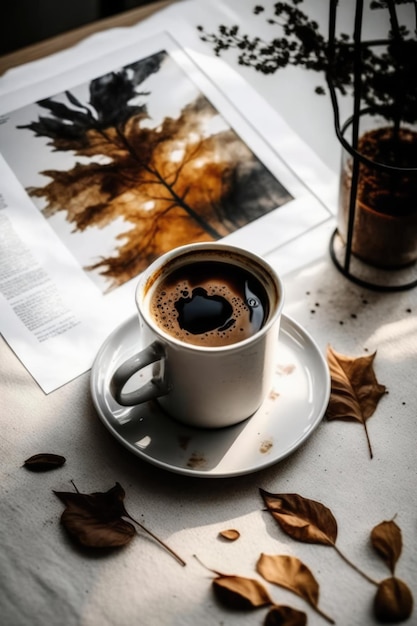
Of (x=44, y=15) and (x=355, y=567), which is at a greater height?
(x=44, y=15)

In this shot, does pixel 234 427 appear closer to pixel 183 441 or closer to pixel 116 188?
pixel 183 441

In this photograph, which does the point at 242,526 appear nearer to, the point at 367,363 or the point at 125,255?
the point at 367,363

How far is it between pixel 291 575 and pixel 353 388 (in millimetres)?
180

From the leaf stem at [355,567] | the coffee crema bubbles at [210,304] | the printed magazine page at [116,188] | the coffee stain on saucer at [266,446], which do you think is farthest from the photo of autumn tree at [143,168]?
the leaf stem at [355,567]

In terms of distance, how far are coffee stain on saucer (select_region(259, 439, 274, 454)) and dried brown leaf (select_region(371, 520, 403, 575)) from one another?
104mm

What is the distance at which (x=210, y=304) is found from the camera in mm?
522

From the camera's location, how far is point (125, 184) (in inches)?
27.5

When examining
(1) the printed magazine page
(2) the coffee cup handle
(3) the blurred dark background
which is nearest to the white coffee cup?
(2) the coffee cup handle

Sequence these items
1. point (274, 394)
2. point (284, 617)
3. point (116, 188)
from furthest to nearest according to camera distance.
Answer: point (116, 188)
point (274, 394)
point (284, 617)

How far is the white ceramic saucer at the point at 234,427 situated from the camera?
51 centimetres

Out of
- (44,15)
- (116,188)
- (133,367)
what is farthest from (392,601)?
(44,15)

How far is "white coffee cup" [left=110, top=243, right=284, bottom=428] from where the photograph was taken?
473 millimetres

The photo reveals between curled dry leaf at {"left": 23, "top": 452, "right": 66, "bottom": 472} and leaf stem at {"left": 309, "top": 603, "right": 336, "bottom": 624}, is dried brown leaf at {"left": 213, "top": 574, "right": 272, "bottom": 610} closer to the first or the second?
leaf stem at {"left": 309, "top": 603, "right": 336, "bottom": 624}

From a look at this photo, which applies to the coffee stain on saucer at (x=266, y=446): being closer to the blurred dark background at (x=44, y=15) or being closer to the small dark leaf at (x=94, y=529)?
the small dark leaf at (x=94, y=529)
